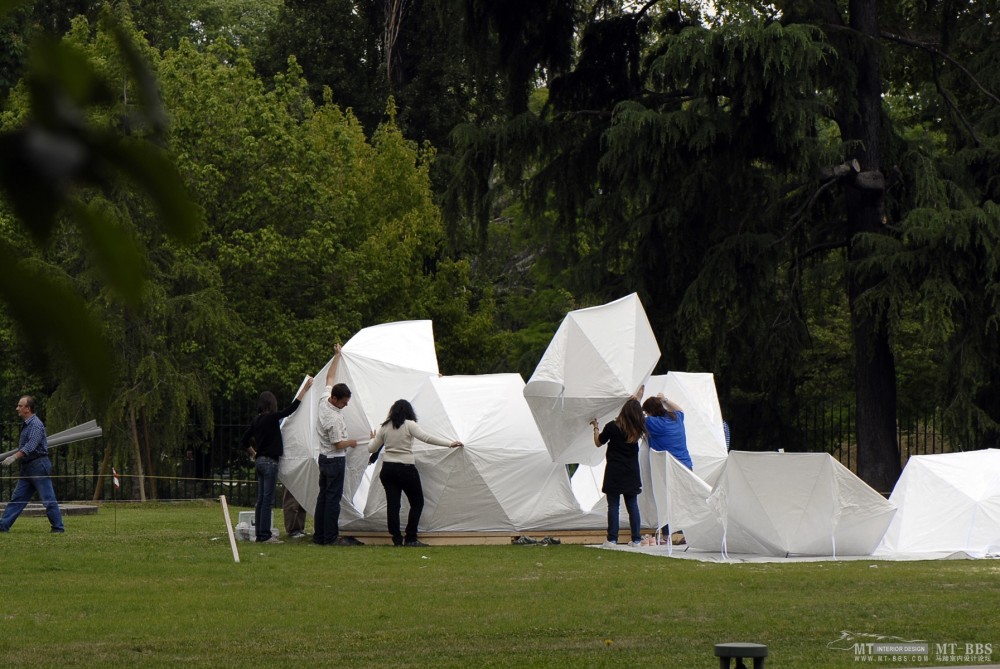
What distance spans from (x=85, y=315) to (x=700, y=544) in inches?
522

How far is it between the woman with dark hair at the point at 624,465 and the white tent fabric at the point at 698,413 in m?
1.45

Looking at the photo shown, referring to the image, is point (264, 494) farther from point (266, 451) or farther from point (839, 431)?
point (839, 431)

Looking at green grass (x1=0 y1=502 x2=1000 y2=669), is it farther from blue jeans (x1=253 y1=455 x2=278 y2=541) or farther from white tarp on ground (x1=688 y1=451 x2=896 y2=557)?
blue jeans (x1=253 y1=455 x2=278 y2=541)

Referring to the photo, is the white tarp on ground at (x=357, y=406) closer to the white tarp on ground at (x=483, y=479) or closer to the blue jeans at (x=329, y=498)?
the white tarp on ground at (x=483, y=479)

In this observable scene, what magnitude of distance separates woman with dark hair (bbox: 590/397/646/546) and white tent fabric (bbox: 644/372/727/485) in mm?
1450

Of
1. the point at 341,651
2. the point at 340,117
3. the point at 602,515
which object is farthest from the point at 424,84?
the point at 341,651

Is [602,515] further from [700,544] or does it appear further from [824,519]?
[824,519]

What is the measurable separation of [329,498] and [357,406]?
1.42 metres

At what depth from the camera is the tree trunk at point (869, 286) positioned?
21.2m

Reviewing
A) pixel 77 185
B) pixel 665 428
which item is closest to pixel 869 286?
pixel 665 428

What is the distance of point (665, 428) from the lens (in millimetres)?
15102

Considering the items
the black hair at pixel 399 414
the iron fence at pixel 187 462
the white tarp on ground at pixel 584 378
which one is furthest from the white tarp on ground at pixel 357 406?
the iron fence at pixel 187 462

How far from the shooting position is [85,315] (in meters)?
1.23

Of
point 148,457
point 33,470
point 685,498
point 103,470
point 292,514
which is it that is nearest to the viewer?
point 685,498
